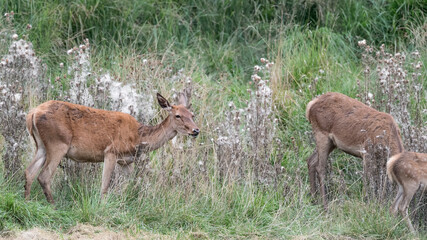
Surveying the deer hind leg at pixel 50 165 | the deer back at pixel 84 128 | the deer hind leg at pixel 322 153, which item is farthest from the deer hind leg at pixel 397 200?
the deer hind leg at pixel 50 165

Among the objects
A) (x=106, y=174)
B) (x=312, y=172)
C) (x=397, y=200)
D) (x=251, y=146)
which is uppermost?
(x=106, y=174)

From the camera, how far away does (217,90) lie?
11.5 meters

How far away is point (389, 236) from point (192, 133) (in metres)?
2.50

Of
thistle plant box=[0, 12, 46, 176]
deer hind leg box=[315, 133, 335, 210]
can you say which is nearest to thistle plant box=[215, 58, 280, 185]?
deer hind leg box=[315, 133, 335, 210]

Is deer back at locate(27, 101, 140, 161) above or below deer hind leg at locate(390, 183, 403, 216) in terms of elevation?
above

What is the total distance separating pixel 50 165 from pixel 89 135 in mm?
572

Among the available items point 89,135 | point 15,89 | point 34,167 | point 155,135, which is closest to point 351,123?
point 155,135

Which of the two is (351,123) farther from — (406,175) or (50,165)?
(50,165)

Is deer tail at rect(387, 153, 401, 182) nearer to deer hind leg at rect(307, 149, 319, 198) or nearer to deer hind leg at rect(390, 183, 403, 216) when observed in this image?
deer hind leg at rect(390, 183, 403, 216)

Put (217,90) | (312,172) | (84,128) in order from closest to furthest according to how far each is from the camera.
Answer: (84,128), (312,172), (217,90)

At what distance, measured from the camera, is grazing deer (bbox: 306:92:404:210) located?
8.62 meters

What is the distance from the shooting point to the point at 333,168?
979 cm

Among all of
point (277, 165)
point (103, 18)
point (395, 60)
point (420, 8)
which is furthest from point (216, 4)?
point (277, 165)

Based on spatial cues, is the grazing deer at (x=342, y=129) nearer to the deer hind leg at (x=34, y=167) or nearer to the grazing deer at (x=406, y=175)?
the grazing deer at (x=406, y=175)
